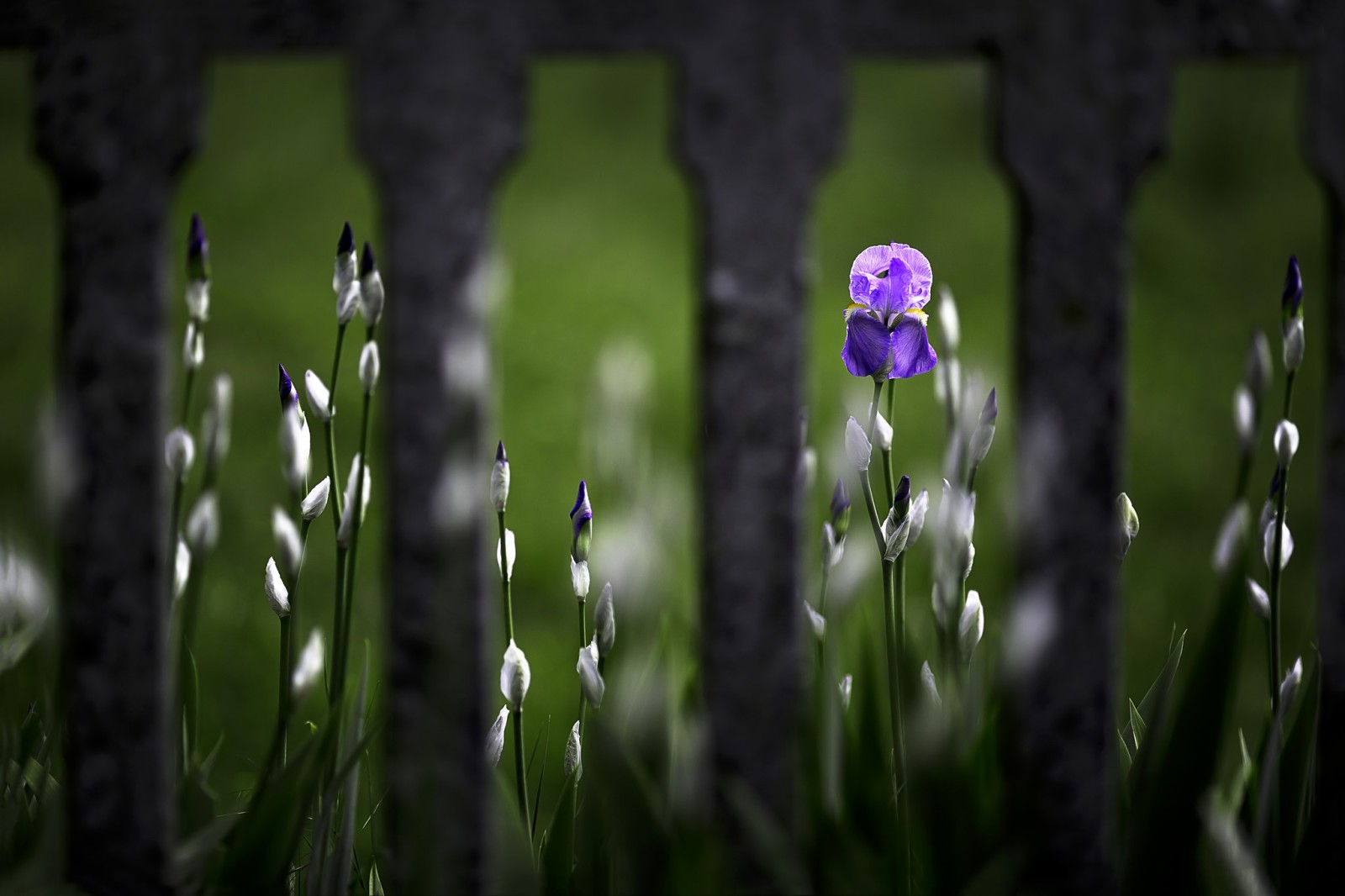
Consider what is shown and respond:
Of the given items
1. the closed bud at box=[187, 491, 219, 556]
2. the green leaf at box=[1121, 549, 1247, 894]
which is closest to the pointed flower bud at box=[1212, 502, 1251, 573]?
the green leaf at box=[1121, 549, 1247, 894]

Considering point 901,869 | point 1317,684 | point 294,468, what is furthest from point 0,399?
point 1317,684

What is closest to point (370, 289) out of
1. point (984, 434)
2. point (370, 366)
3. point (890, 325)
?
point (370, 366)

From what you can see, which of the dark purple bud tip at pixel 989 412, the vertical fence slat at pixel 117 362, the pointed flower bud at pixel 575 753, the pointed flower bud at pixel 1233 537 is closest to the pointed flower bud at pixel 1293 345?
the pointed flower bud at pixel 1233 537

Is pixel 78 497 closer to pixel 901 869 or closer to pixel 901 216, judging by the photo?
pixel 901 869

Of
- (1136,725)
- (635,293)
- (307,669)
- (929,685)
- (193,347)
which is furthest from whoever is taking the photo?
(635,293)

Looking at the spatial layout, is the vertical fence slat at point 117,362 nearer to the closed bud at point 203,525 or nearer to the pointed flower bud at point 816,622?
the closed bud at point 203,525

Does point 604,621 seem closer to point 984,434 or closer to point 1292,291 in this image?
point 984,434
